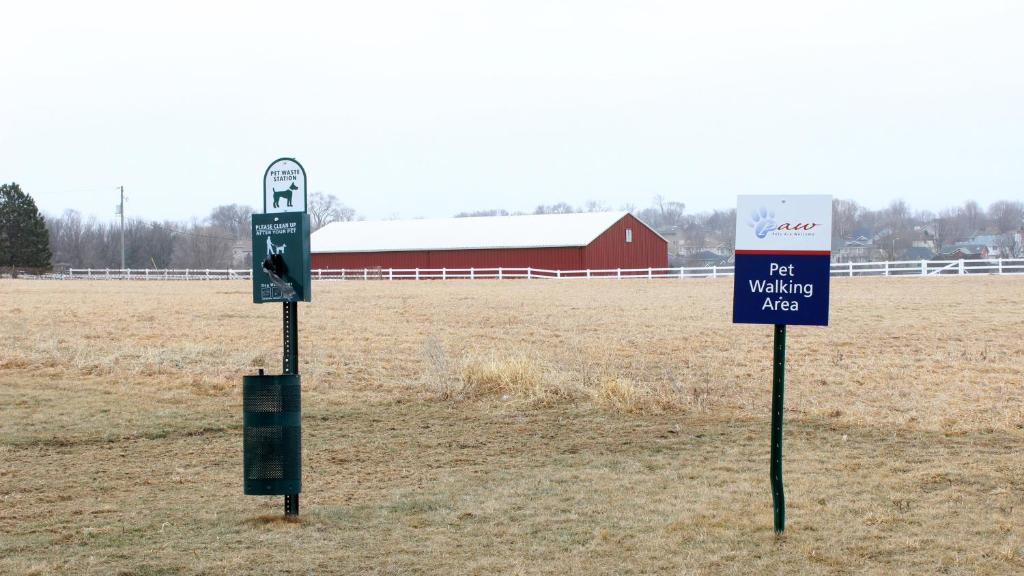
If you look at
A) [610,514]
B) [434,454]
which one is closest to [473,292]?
[434,454]

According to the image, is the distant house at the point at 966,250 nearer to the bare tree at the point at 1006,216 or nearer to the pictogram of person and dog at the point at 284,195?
the bare tree at the point at 1006,216

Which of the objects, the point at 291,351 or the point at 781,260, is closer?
the point at 781,260

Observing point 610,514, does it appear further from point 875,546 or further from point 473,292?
point 473,292

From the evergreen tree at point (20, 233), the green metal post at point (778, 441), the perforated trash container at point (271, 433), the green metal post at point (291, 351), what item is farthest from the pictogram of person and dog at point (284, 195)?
the evergreen tree at point (20, 233)

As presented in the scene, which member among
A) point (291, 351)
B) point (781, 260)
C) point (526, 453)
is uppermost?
point (781, 260)

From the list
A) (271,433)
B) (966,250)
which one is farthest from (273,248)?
(966,250)

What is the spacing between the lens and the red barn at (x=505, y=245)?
6206cm

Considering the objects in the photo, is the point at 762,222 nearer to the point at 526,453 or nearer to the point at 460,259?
the point at 526,453

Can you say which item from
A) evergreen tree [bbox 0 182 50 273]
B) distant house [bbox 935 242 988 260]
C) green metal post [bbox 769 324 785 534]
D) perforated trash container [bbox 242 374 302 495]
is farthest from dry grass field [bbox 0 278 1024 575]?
distant house [bbox 935 242 988 260]

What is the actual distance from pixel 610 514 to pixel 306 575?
7.78 ft

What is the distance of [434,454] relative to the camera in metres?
9.73

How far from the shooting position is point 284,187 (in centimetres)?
706

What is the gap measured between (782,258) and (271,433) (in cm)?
353

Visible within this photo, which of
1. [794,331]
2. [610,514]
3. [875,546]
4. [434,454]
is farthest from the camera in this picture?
[794,331]
